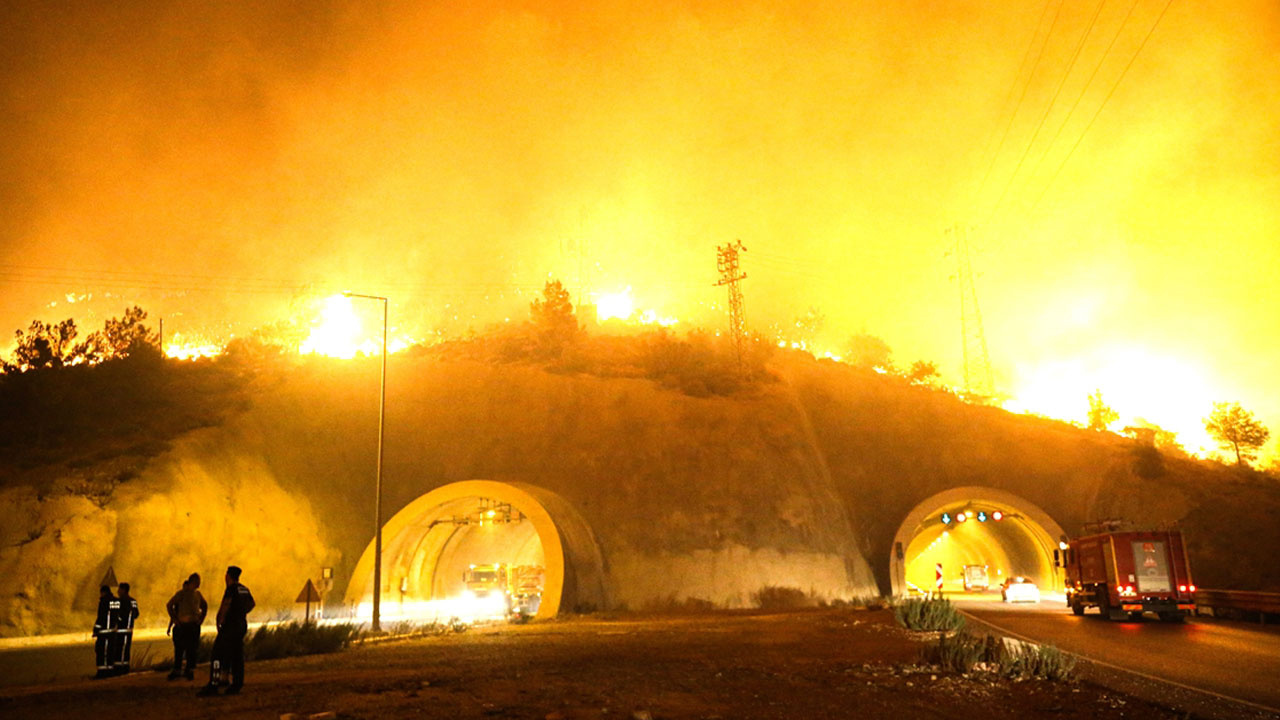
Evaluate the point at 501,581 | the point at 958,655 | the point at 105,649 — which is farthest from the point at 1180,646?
the point at 501,581

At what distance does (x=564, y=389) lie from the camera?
143ft

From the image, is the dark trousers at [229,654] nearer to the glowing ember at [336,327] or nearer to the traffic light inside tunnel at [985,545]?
the traffic light inside tunnel at [985,545]

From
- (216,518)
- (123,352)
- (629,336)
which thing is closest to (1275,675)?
(216,518)

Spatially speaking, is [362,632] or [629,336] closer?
[362,632]

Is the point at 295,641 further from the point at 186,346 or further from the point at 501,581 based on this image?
the point at 186,346

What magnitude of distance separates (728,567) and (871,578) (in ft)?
30.8

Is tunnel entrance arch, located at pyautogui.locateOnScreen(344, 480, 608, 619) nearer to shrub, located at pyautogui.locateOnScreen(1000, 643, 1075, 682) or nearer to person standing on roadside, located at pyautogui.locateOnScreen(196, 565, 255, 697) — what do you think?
person standing on roadside, located at pyautogui.locateOnScreen(196, 565, 255, 697)

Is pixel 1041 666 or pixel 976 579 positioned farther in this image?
pixel 976 579

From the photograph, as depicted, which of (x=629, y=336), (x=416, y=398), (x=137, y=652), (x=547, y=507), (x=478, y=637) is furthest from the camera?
(x=629, y=336)

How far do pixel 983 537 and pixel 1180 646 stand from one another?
4205 centimetres

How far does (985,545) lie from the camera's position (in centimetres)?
6191

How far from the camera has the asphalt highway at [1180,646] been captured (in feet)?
46.9

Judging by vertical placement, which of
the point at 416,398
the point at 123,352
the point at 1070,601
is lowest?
the point at 1070,601

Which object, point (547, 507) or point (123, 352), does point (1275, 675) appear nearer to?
A: point (547, 507)
